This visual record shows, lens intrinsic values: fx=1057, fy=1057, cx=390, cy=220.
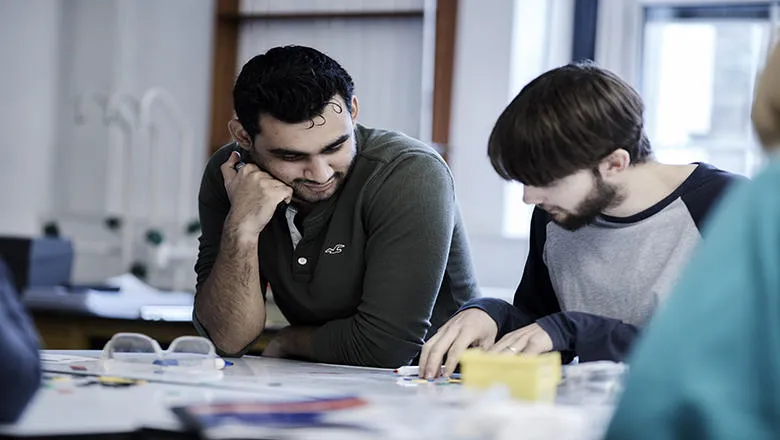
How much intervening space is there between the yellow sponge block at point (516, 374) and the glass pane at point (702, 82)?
251cm

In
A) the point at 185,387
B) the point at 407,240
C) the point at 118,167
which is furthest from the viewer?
the point at 118,167

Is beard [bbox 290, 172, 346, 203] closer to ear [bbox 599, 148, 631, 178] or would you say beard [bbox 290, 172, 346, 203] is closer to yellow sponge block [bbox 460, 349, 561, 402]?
ear [bbox 599, 148, 631, 178]

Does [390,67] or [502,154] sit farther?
[390,67]

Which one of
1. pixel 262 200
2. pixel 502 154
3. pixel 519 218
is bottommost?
pixel 519 218

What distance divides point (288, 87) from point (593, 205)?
25.0 inches

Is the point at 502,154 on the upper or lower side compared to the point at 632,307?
upper

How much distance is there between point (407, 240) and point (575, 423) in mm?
922

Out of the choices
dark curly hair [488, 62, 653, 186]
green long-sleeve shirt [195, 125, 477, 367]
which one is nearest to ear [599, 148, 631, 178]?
dark curly hair [488, 62, 653, 186]

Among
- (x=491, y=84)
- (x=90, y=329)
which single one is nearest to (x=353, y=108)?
(x=90, y=329)

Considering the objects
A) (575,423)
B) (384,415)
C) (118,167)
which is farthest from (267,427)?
(118,167)

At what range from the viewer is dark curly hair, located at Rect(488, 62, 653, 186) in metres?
1.59

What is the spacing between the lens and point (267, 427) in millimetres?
1016

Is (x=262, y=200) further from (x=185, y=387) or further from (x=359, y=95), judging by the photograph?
(x=359, y=95)

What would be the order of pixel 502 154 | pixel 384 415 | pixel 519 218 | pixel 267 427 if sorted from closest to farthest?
pixel 267 427, pixel 384 415, pixel 502 154, pixel 519 218
